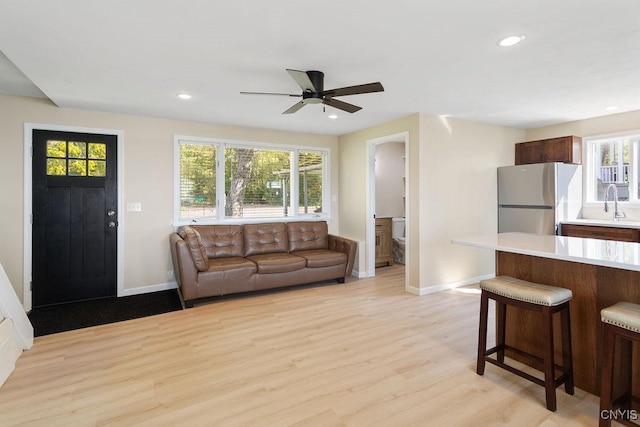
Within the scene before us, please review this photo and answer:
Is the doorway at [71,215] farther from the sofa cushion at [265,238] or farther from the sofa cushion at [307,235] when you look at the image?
the sofa cushion at [307,235]

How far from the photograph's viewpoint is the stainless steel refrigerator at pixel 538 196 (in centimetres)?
457

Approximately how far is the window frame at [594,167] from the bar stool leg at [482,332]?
12.4 feet

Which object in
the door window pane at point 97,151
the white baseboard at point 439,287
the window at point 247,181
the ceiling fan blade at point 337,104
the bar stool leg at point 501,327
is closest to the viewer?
the bar stool leg at point 501,327

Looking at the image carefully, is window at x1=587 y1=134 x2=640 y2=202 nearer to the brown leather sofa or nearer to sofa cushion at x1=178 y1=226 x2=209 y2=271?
the brown leather sofa

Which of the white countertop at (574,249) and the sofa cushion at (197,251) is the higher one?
the white countertop at (574,249)

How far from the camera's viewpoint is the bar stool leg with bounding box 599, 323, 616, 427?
1758 mm

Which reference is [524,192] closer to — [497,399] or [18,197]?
[497,399]

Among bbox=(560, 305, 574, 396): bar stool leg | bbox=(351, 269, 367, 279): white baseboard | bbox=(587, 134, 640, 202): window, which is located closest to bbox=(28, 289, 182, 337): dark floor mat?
bbox=(351, 269, 367, 279): white baseboard

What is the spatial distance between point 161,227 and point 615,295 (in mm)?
4884

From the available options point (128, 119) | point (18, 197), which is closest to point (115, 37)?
point (128, 119)

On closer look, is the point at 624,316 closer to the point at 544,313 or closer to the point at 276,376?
the point at 544,313

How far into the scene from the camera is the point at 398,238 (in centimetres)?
654

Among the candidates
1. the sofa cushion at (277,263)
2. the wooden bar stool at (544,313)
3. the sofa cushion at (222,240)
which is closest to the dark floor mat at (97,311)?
the sofa cushion at (222,240)

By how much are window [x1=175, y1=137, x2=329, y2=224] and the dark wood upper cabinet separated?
3.31 metres
